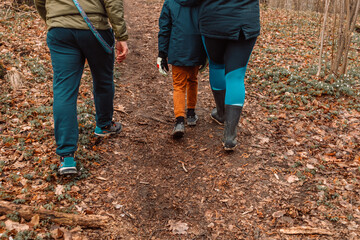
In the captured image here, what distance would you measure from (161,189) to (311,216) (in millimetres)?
1535

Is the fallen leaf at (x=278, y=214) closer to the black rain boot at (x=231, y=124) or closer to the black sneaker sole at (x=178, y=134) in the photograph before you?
the black rain boot at (x=231, y=124)

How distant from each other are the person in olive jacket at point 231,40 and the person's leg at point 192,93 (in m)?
0.30

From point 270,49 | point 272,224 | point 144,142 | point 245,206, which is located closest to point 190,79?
point 144,142

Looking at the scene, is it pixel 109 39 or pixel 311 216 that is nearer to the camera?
Answer: pixel 311 216

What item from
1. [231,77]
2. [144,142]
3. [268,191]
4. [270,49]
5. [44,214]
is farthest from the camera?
[270,49]

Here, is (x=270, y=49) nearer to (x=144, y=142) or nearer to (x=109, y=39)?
(x=144, y=142)

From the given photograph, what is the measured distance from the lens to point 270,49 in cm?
750

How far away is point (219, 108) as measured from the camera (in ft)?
13.7

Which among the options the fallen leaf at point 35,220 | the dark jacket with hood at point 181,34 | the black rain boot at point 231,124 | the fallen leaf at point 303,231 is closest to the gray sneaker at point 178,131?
the black rain boot at point 231,124

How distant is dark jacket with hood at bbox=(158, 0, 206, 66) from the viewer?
339cm

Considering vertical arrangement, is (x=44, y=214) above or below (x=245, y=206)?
above

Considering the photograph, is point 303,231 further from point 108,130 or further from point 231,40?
point 108,130

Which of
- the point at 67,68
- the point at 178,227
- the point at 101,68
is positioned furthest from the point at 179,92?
the point at 178,227

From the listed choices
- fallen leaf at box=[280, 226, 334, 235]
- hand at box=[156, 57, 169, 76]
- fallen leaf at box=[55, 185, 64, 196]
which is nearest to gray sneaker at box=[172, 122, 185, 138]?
hand at box=[156, 57, 169, 76]
